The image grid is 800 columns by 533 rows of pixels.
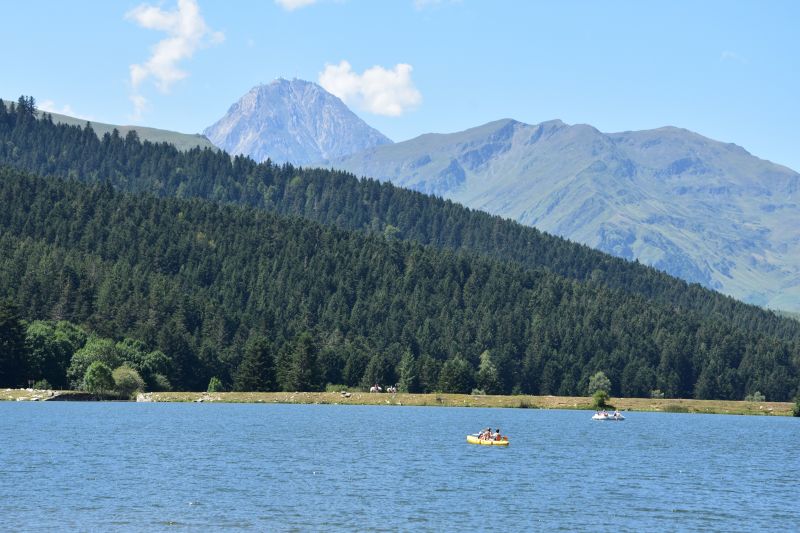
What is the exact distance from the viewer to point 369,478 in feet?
271

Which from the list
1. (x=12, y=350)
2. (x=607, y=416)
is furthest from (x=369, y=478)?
(x=12, y=350)

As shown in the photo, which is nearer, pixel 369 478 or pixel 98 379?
pixel 369 478

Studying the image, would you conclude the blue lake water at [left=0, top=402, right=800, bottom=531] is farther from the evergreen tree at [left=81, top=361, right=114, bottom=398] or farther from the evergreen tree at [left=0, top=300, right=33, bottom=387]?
the evergreen tree at [left=0, top=300, right=33, bottom=387]

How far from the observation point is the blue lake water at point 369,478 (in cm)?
6450

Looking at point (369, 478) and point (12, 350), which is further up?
point (12, 350)

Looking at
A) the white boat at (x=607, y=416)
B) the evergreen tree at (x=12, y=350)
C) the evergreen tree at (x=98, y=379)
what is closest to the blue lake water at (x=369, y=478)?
the evergreen tree at (x=98, y=379)

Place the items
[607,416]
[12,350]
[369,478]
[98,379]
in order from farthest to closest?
[607,416] → [12,350] → [98,379] → [369,478]

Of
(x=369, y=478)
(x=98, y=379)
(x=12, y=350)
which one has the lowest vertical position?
(x=369, y=478)

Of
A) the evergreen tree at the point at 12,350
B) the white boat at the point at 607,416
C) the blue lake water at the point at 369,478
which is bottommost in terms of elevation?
the blue lake water at the point at 369,478

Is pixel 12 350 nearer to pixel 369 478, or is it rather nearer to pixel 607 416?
pixel 607 416

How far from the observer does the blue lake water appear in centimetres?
6450

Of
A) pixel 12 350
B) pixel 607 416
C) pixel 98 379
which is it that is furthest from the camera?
pixel 607 416

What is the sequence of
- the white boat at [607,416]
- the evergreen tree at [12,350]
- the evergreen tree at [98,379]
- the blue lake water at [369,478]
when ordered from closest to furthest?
the blue lake water at [369,478] → the evergreen tree at [98,379] → the evergreen tree at [12,350] → the white boat at [607,416]

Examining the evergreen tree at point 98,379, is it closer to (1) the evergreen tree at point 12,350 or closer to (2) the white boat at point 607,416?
(1) the evergreen tree at point 12,350
